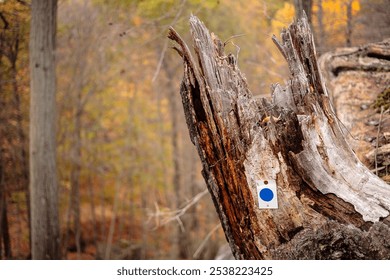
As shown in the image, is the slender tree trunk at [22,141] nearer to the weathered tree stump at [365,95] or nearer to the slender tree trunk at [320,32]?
the slender tree trunk at [320,32]

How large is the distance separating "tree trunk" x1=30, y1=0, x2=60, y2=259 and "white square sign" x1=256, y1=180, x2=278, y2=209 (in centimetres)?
424

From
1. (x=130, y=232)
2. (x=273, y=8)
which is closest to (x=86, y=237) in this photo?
(x=130, y=232)

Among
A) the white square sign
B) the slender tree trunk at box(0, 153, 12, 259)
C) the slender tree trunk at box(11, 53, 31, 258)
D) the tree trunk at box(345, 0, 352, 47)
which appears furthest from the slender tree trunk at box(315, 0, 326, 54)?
the slender tree trunk at box(0, 153, 12, 259)

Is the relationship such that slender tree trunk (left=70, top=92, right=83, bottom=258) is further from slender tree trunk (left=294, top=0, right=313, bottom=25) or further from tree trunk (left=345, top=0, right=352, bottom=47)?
slender tree trunk (left=294, top=0, right=313, bottom=25)

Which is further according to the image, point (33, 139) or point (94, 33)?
point (94, 33)

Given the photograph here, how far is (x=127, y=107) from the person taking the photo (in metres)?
13.2

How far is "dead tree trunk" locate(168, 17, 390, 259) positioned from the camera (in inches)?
118

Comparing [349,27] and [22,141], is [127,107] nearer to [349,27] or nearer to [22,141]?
[22,141]

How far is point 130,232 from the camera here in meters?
13.5

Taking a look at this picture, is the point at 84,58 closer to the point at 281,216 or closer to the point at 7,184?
the point at 7,184

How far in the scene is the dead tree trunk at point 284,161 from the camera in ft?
9.87

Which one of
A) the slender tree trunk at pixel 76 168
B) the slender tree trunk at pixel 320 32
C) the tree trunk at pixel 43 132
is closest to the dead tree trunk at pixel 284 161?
the slender tree trunk at pixel 320 32

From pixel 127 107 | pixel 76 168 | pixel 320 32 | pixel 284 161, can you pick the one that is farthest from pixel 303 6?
pixel 127 107

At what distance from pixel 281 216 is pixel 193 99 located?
0.94 metres
